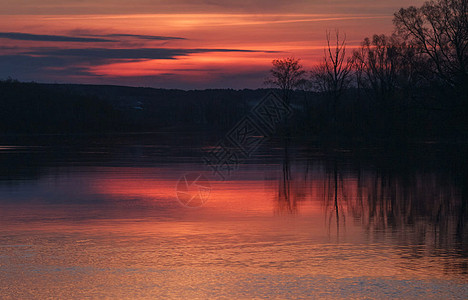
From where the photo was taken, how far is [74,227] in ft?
39.1

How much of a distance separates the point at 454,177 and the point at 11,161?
20.0m

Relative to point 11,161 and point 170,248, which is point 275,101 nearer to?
point 11,161

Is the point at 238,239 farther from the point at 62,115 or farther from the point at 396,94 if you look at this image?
the point at 62,115

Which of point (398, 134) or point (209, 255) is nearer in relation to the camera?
point (209, 255)

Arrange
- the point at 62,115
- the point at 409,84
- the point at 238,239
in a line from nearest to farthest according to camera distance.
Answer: the point at 238,239, the point at 409,84, the point at 62,115

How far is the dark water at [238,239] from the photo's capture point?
769 centimetres

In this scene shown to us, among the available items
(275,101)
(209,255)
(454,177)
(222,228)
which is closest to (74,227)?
(222,228)

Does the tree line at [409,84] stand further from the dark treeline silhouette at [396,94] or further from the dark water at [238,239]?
the dark water at [238,239]

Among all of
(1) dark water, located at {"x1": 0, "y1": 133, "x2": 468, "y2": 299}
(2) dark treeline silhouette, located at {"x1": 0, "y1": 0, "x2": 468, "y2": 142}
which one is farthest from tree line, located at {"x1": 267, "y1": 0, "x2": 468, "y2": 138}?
(1) dark water, located at {"x1": 0, "y1": 133, "x2": 468, "y2": 299}

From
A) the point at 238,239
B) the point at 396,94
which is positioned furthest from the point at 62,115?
the point at 238,239

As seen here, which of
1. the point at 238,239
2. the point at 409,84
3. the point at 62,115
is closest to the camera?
the point at 238,239

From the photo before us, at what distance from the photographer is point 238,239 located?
10.7 metres

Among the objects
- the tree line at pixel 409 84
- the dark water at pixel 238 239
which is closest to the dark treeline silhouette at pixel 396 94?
the tree line at pixel 409 84

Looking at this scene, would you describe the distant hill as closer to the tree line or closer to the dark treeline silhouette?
the dark treeline silhouette
